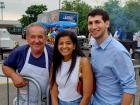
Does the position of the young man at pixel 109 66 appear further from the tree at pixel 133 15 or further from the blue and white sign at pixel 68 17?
the blue and white sign at pixel 68 17

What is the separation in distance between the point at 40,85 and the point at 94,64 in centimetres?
74

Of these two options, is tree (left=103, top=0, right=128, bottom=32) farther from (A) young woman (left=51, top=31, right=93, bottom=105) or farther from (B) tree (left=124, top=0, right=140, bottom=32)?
(A) young woman (left=51, top=31, right=93, bottom=105)

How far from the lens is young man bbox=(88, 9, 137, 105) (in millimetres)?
3088

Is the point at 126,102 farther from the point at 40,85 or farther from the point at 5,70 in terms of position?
the point at 5,70

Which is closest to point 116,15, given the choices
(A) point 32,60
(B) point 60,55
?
(A) point 32,60

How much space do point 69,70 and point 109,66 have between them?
1.45 ft

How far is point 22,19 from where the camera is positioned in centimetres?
10512

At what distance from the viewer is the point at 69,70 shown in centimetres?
338

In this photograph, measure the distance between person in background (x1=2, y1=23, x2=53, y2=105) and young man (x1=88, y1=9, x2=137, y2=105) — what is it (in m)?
0.59

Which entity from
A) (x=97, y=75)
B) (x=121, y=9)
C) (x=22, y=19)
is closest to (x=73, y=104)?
(x=97, y=75)

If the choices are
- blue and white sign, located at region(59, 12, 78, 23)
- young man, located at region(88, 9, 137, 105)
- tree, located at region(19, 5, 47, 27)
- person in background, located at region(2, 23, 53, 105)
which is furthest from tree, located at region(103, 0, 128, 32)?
tree, located at region(19, 5, 47, 27)

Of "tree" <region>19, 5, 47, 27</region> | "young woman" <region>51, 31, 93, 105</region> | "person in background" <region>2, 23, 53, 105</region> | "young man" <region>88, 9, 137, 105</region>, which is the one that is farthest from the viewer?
"tree" <region>19, 5, 47, 27</region>

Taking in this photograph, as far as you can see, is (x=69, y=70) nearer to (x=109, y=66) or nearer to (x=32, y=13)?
(x=109, y=66)

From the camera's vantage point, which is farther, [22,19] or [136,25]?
[22,19]
